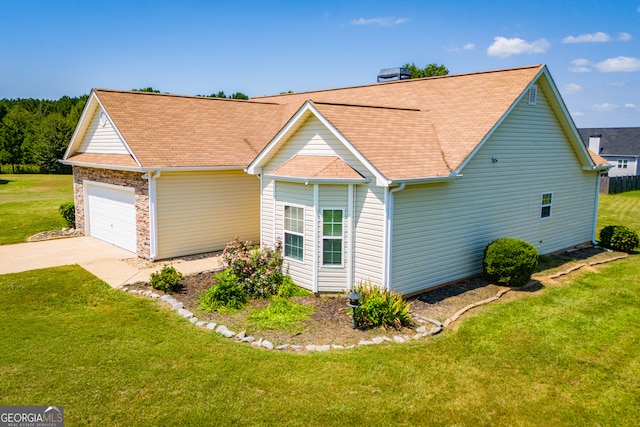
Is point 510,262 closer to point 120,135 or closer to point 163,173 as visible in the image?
point 163,173

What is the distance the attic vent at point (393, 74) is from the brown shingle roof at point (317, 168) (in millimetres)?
11420

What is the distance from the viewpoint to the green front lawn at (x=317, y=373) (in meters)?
7.36

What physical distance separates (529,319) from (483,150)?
512 cm

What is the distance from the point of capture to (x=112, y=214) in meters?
18.4

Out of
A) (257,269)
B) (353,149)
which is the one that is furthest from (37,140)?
(353,149)

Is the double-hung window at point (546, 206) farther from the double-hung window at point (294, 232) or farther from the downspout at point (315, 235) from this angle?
the double-hung window at point (294, 232)

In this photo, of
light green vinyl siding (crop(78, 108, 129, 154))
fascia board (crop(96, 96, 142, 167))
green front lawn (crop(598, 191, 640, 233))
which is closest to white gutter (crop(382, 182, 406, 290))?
fascia board (crop(96, 96, 142, 167))

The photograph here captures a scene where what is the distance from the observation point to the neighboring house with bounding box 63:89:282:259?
52.5ft

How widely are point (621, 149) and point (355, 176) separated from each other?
178 ft

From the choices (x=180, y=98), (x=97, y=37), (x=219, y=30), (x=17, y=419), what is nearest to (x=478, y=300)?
(x=17, y=419)

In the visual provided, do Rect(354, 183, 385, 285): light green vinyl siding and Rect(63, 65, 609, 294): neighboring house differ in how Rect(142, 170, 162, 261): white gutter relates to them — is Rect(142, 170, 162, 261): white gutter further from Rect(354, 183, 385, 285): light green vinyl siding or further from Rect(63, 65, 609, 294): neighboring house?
Rect(354, 183, 385, 285): light green vinyl siding

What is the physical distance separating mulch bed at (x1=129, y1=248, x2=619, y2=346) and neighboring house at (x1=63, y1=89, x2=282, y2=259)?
10.1 feet

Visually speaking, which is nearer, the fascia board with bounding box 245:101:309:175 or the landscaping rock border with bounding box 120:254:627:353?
the landscaping rock border with bounding box 120:254:627:353

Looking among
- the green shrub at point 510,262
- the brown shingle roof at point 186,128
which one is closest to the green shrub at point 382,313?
the green shrub at point 510,262
